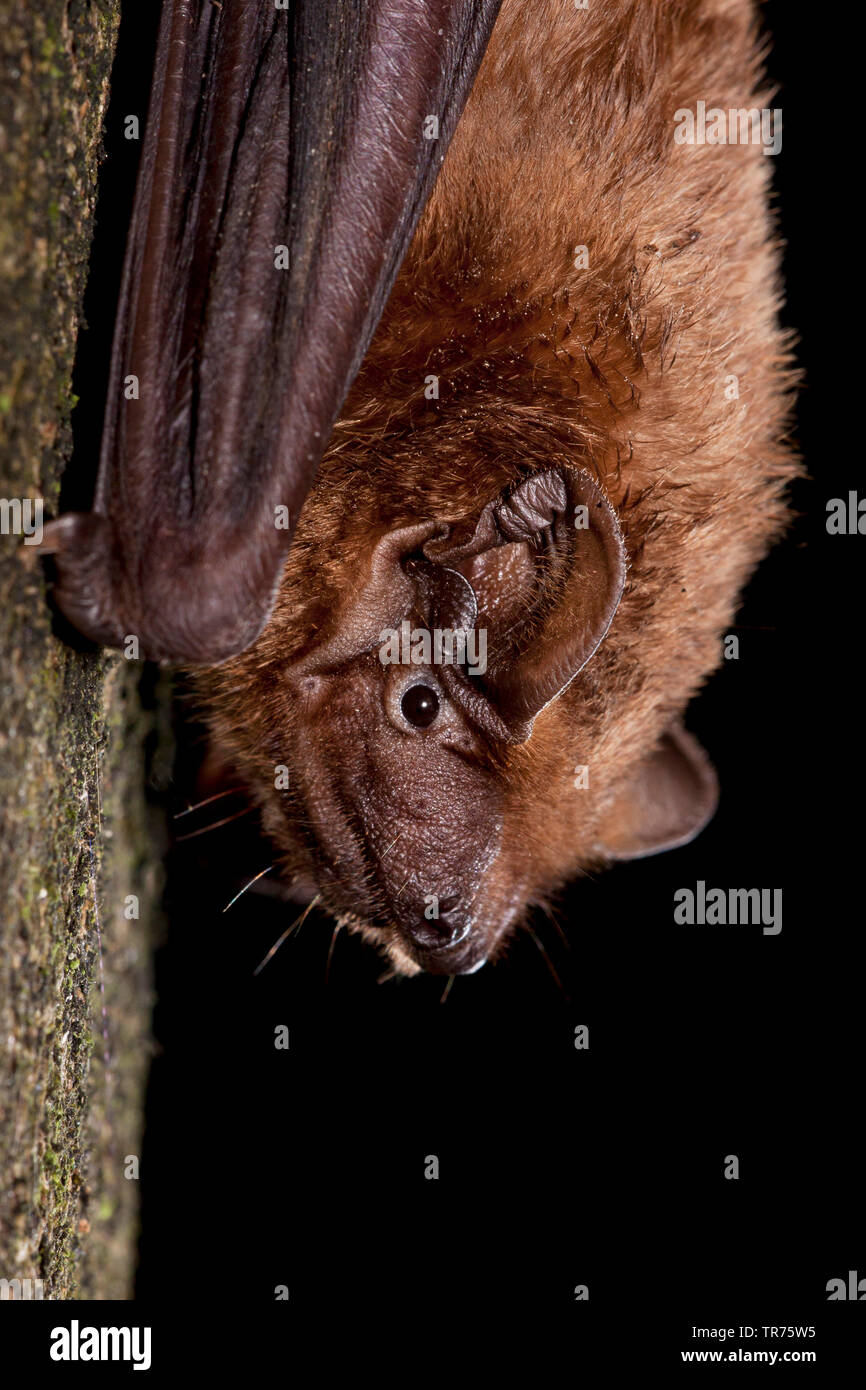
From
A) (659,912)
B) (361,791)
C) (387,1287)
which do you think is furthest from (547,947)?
(361,791)

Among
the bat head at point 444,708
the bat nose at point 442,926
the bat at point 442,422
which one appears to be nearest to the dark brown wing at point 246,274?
the bat at point 442,422

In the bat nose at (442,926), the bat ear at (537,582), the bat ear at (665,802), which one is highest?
the bat ear at (537,582)

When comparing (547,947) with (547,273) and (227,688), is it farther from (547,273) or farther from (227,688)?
(547,273)

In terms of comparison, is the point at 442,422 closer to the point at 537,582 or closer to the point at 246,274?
the point at 537,582

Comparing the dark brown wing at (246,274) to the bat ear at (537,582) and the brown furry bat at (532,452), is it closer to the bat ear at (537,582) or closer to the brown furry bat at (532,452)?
the brown furry bat at (532,452)

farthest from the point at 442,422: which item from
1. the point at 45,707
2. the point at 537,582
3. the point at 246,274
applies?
the point at 45,707

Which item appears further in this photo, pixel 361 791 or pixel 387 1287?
pixel 387 1287

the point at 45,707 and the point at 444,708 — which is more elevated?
the point at 444,708
